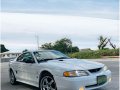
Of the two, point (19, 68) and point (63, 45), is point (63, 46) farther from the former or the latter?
point (19, 68)

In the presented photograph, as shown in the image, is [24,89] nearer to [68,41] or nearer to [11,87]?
[11,87]

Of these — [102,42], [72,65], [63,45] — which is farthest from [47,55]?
[63,45]

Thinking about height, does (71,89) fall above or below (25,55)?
below

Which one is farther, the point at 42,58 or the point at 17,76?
the point at 17,76

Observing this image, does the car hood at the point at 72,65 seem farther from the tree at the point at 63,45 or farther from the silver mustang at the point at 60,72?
the tree at the point at 63,45

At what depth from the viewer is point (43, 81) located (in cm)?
859

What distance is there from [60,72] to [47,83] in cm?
71

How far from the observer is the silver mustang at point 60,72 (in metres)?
7.71

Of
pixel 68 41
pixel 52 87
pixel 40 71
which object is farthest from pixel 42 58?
pixel 68 41

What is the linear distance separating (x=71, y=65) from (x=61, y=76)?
47 centimetres

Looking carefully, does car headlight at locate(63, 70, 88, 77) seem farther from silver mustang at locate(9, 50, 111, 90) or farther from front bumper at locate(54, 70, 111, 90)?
front bumper at locate(54, 70, 111, 90)

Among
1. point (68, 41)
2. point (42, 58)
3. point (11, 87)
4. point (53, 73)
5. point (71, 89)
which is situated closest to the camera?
point (71, 89)

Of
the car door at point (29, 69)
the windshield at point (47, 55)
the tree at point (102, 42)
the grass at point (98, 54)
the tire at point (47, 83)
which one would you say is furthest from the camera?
the tree at point (102, 42)

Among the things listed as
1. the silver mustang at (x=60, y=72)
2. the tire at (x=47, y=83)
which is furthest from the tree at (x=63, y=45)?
the tire at (x=47, y=83)
